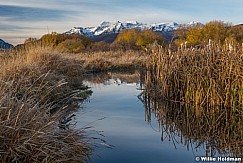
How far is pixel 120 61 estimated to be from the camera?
24391 mm

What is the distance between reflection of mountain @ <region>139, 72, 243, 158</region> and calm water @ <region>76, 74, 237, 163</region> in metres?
0.14

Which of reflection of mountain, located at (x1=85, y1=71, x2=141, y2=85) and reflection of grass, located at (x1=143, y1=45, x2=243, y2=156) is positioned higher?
reflection of grass, located at (x1=143, y1=45, x2=243, y2=156)

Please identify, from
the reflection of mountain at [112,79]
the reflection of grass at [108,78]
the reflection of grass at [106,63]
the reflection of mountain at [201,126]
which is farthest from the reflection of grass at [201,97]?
the reflection of grass at [106,63]

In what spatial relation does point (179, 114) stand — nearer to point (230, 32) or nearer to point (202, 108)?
point (202, 108)

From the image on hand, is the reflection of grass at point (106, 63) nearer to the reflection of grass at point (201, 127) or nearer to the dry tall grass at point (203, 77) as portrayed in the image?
the dry tall grass at point (203, 77)

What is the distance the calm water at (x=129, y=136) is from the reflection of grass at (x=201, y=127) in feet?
0.45

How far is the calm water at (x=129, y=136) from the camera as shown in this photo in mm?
4902

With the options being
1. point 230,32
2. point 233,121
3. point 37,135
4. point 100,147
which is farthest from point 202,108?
point 230,32

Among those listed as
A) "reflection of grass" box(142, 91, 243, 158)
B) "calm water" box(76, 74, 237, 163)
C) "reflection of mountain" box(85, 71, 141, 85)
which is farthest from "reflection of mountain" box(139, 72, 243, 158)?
"reflection of mountain" box(85, 71, 141, 85)

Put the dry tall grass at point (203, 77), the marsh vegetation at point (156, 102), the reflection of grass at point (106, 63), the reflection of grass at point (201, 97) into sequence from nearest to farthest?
the marsh vegetation at point (156, 102)
the reflection of grass at point (201, 97)
the dry tall grass at point (203, 77)
the reflection of grass at point (106, 63)

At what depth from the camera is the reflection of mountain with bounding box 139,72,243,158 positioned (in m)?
5.35

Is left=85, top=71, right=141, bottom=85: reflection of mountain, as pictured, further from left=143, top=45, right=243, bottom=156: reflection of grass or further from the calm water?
left=143, top=45, right=243, bottom=156: reflection of grass

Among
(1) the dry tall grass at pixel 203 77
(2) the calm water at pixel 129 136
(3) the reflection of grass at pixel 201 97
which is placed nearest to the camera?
(2) the calm water at pixel 129 136

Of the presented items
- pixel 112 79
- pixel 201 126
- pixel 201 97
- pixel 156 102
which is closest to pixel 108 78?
pixel 112 79
